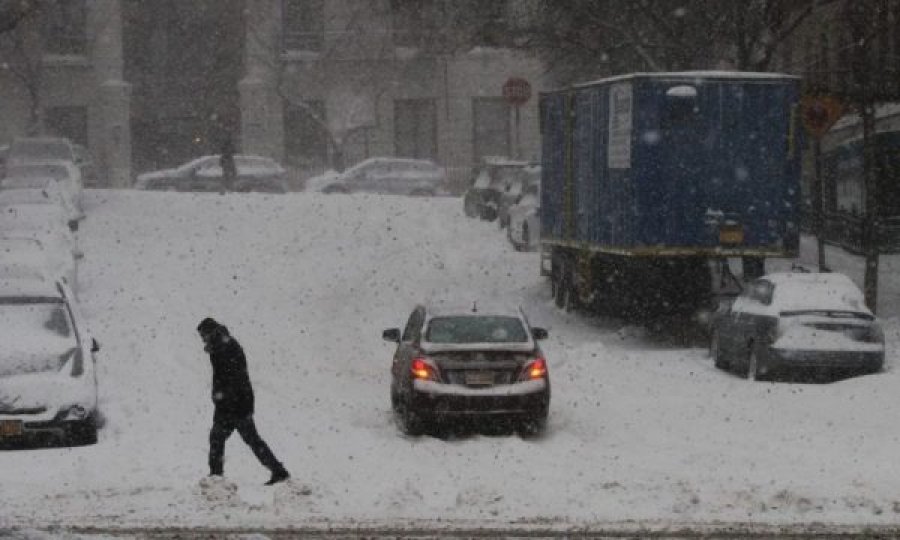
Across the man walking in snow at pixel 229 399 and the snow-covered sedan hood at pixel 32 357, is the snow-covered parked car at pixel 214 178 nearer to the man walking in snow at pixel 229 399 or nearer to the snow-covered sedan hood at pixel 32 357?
the snow-covered sedan hood at pixel 32 357

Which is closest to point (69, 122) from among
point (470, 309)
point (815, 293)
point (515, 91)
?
point (515, 91)

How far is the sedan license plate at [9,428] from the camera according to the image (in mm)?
16250

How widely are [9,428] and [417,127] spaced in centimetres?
5036

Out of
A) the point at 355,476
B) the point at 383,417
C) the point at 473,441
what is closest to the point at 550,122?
the point at 383,417

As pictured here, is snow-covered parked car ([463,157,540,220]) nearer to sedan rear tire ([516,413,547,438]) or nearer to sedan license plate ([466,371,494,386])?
sedan rear tire ([516,413,547,438])

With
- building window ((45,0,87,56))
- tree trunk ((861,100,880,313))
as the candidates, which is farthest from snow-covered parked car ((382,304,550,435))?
building window ((45,0,87,56))

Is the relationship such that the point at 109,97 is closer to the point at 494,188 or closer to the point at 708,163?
the point at 494,188

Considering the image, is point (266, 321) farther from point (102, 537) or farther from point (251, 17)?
point (251, 17)

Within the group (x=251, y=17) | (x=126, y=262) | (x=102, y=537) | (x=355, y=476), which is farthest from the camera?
(x=251, y=17)

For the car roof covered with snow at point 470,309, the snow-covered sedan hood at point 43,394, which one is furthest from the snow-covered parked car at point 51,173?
the snow-covered sedan hood at point 43,394

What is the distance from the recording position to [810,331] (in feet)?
73.5

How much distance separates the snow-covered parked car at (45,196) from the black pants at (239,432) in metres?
19.4

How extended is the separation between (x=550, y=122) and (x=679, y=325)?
14.0 ft

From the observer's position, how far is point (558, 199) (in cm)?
3095
